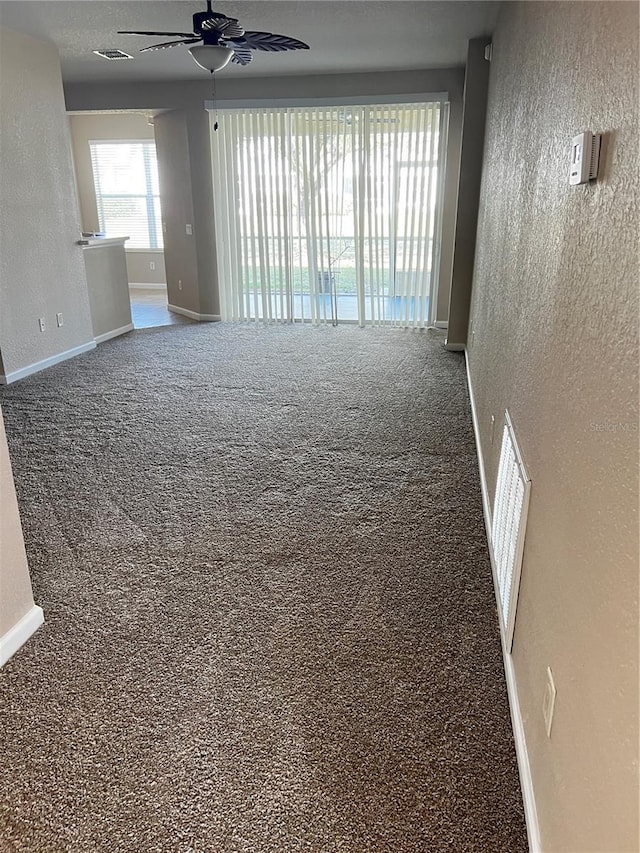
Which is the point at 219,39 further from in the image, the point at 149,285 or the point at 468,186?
the point at 149,285

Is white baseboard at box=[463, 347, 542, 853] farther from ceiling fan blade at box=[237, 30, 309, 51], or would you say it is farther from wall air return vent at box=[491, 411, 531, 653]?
ceiling fan blade at box=[237, 30, 309, 51]

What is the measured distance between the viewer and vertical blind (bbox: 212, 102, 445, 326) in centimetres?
640

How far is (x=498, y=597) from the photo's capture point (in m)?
2.20

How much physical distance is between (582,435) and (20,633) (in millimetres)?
1881

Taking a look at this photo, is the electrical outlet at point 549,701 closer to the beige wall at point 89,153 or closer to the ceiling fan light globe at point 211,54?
the ceiling fan light globe at point 211,54

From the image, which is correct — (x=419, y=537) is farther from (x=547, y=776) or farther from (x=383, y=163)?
(x=383, y=163)

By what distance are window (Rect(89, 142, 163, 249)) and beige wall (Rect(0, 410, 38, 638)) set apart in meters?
8.37

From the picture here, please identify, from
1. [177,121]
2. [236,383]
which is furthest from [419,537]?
[177,121]

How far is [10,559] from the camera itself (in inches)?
76.5

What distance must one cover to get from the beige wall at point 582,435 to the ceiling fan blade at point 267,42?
186 centimetres

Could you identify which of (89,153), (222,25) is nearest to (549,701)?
(222,25)

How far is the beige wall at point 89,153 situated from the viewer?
30.1 feet

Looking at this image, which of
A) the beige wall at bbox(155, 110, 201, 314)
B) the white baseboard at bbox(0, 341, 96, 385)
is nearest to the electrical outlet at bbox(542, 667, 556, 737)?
the white baseboard at bbox(0, 341, 96, 385)

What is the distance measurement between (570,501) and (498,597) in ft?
3.61
